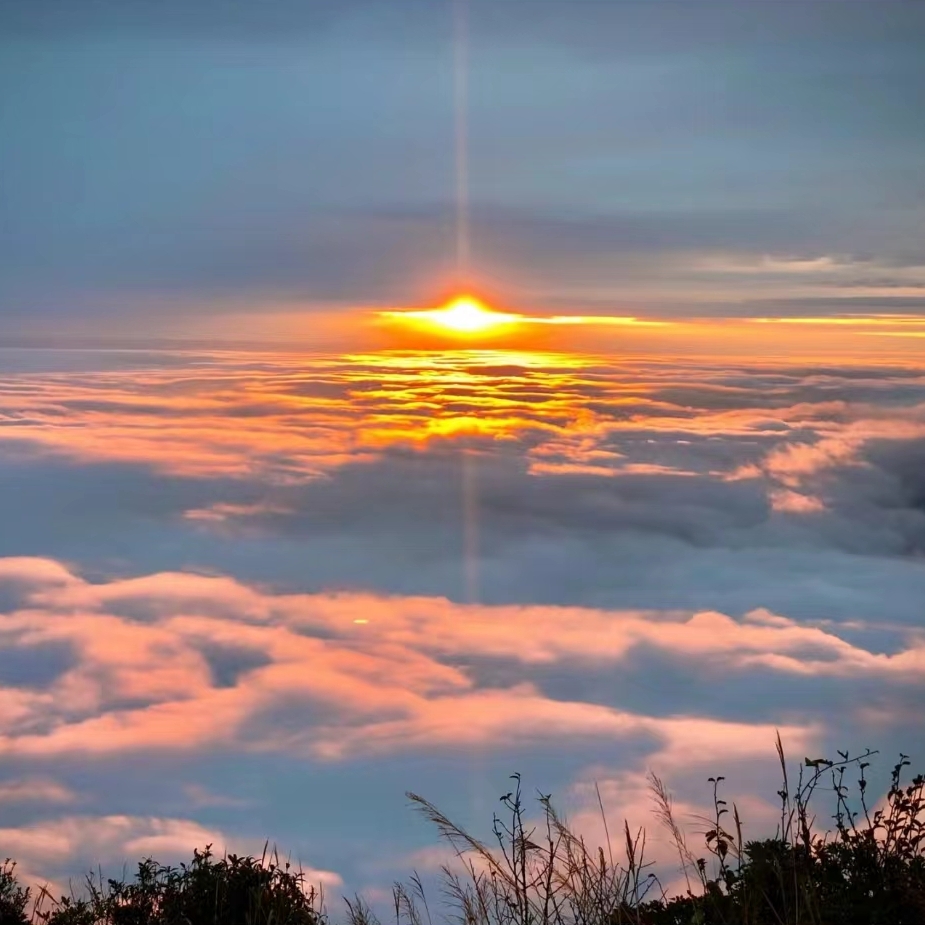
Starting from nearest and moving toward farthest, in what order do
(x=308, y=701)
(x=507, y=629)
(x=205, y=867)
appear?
(x=205, y=867) → (x=308, y=701) → (x=507, y=629)

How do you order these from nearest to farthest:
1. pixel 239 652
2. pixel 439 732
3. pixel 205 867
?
pixel 205 867, pixel 439 732, pixel 239 652

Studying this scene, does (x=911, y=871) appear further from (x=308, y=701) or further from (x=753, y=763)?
(x=308, y=701)

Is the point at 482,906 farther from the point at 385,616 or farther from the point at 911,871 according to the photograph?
the point at 385,616

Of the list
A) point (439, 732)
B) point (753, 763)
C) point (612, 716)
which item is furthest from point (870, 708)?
point (439, 732)

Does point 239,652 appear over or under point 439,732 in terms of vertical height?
over

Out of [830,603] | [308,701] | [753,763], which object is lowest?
[753,763]

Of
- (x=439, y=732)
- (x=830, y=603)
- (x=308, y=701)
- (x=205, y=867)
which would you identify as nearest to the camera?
(x=205, y=867)

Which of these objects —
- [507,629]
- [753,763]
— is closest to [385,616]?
[507,629]

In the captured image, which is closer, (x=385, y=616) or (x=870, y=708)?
(x=870, y=708)

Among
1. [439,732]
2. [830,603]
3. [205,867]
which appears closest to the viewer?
[205,867]
